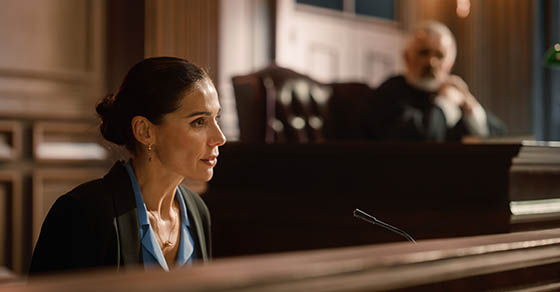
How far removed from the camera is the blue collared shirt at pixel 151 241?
161 centimetres

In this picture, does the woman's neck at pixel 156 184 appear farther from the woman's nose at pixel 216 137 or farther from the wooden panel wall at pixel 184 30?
the wooden panel wall at pixel 184 30

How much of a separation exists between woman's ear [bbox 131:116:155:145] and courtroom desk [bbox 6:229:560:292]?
37.6 inches

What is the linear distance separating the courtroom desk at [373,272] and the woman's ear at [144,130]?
95 centimetres

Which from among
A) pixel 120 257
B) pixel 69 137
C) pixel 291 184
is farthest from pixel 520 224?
pixel 69 137

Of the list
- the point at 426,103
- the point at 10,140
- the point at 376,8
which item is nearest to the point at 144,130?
the point at 10,140

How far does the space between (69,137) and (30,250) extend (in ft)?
2.25

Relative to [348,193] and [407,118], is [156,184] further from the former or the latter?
[407,118]

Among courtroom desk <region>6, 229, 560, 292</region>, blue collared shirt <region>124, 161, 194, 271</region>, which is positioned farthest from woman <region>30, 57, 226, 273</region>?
courtroom desk <region>6, 229, 560, 292</region>

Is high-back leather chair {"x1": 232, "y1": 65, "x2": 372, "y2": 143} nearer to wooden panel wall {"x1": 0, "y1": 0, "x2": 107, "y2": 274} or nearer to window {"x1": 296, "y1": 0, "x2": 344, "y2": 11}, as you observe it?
wooden panel wall {"x1": 0, "y1": 0, "x2": 107, "y2": 274}

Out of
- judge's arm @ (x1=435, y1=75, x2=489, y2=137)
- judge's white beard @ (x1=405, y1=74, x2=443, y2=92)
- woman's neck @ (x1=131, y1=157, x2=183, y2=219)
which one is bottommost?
woman's neck @ (x1=131, y1=157, x2=183, y2=219)

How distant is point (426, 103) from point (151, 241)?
2.93 meters

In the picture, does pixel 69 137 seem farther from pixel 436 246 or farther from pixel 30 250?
pixel 436 246

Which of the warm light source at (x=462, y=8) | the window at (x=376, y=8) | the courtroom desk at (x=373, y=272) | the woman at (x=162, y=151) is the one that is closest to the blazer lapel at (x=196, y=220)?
the woman at (x=162, y=151)

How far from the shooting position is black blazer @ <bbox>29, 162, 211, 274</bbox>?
1.49 meters
